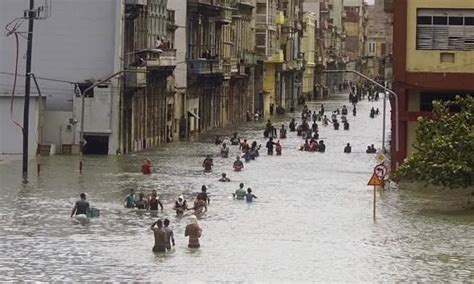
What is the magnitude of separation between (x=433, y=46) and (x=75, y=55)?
19.8 m

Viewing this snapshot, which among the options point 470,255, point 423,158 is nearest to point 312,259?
point 470,255

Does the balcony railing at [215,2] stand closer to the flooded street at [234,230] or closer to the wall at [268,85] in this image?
the wall at [268,85]

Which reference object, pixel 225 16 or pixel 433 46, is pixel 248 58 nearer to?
pixel 225 16

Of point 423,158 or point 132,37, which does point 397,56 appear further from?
point 132,37

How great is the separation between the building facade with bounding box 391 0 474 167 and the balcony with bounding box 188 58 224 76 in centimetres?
3425

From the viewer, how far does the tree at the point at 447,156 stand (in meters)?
45.6

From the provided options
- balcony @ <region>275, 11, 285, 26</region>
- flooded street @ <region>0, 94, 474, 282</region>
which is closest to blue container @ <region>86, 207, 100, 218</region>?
flooded street @ <region>0, 94, 474, 282</region>

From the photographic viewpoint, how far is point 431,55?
194 feet

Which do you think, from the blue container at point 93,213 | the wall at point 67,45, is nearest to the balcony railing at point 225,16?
the wall at point 67,45

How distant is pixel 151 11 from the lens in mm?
79312

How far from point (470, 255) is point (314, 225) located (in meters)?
7.49

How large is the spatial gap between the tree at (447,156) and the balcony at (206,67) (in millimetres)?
45428

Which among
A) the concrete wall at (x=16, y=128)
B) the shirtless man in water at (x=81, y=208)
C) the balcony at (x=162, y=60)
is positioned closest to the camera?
the shirtless man in water at (x=81, y=208)

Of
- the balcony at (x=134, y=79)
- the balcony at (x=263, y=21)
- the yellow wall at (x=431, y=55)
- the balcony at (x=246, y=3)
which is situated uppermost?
the balcony at (x=246, y=3)
